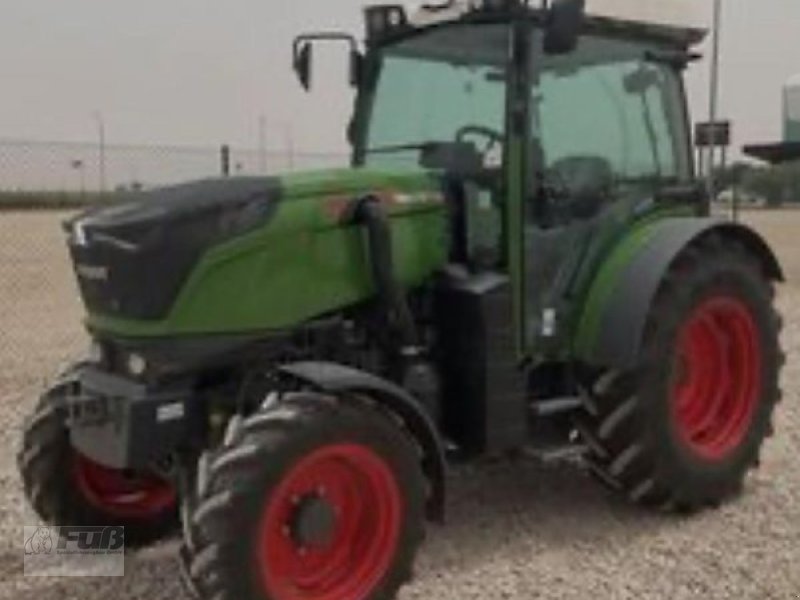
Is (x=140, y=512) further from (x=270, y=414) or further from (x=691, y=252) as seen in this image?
(x=691, y=252)

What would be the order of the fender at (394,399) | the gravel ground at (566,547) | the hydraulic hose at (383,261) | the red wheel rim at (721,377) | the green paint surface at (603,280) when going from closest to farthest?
1. the fender at (394,399)
2. the gravel ground at (566,547)
3. the hydraulic hose at (383,261)
4. the green paint surface at (603,280)
5. the red wheel rim at (721,377)

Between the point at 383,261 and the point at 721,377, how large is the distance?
2.15 meters

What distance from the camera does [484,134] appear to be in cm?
551

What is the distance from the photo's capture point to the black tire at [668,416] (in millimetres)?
5559

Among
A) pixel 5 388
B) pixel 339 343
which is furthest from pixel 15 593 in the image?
pixel 5 388

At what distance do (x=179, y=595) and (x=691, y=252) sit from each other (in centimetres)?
282

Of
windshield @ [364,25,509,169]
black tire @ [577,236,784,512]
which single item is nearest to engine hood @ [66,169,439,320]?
windshield @ [364,25,509,169]

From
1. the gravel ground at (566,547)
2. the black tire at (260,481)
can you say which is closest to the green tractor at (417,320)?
the black tire at (260,481)

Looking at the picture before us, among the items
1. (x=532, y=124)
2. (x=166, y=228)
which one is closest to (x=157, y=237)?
(x=166, y=228)

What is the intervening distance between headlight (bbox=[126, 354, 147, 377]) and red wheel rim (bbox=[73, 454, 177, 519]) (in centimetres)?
67

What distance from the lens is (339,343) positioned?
5.16 m

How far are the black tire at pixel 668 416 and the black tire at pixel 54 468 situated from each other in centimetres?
227

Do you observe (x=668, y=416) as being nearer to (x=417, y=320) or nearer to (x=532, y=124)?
(x=417, y=320)

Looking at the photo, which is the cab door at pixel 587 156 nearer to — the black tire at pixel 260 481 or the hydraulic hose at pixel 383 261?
the hydraulic hose at pixel 383 261
